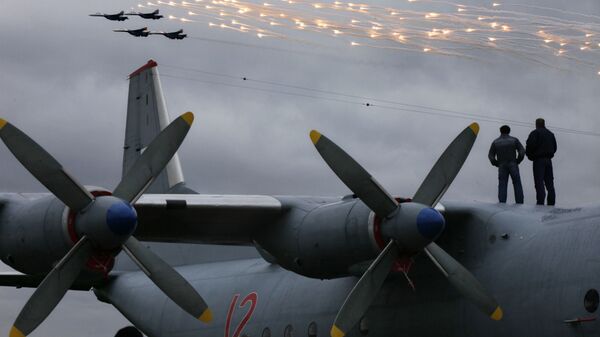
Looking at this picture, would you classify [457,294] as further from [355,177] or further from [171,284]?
[171,284]

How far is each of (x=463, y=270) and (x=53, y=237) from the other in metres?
6.06

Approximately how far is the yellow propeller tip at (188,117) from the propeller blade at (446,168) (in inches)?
145

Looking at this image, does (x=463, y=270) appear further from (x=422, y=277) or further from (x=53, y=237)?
(x=53, y=237)

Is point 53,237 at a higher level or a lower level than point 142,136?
higher

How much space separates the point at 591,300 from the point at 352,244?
355 cm

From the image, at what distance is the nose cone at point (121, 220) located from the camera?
1412 centimetres

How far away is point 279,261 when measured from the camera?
53.7 feet

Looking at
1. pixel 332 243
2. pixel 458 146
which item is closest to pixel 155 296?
pixel 332 243

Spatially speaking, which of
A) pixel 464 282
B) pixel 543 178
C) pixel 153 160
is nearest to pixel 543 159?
pixel 543 178

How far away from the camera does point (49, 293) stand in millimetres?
14820

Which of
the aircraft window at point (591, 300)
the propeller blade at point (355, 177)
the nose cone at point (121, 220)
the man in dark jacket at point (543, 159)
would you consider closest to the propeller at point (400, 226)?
→ the propeller blade at point (355, 177)

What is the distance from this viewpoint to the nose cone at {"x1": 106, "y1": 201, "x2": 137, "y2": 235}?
46.3ft

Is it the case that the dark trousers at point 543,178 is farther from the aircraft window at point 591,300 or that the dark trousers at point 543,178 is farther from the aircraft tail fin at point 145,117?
the aircraft tail fin at point 145,117

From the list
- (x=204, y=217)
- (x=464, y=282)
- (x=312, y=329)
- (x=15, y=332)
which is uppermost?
(x=464, y=282)
